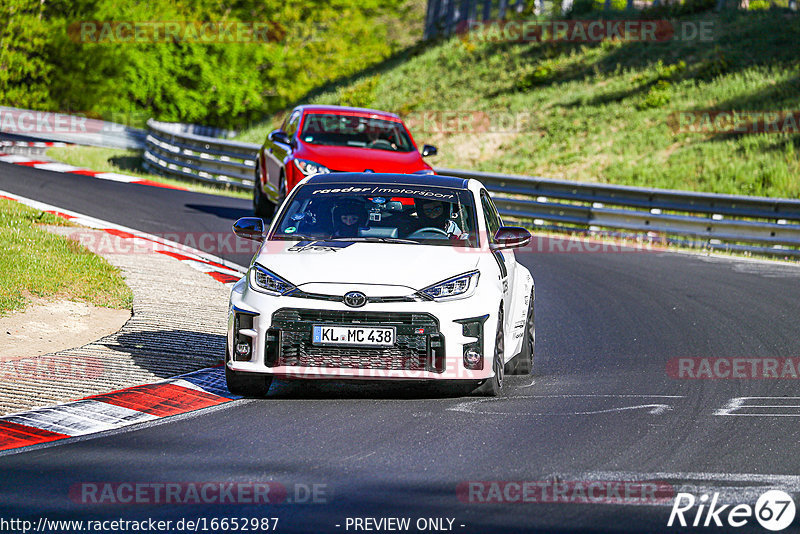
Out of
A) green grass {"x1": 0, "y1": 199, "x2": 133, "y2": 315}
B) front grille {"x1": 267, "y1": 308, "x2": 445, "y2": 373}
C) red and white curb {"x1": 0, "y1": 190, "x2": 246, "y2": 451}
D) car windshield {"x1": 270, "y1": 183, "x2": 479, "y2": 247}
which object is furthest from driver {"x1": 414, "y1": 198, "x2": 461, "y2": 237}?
green grass {"x1": 0, "y1": 199, "x2": 133, "y2": 315}

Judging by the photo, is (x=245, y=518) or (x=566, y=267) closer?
(x=245, y=518)

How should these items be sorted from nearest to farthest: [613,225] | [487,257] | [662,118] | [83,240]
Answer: [487,257], [83,240], [613,225], [662,118]

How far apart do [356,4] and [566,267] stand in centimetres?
5425

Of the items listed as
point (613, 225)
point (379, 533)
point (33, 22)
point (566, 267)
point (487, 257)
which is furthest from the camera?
point (33, 22)

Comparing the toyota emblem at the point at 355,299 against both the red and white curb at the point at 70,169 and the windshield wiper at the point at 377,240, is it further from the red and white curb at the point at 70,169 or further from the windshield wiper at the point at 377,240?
the red and white curb at the point at 70,169

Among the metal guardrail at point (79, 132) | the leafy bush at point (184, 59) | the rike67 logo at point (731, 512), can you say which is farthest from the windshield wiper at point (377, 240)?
the leafy bush at point (184, 59)

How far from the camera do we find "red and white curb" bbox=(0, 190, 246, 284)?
47.0ft

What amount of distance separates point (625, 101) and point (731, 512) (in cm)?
3507

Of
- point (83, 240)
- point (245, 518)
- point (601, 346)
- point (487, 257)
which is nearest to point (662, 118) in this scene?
point (83, 240)

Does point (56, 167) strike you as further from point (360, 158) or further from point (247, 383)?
point (247, 383)

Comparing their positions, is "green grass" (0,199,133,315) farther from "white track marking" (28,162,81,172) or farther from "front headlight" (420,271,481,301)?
"white track marking" (28,162,81,172)

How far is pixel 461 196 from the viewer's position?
955 cm

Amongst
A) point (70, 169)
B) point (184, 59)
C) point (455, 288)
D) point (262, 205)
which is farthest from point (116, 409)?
point (184, 59)

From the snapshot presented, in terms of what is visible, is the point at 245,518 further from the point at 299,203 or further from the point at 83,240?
the point at 83,240
